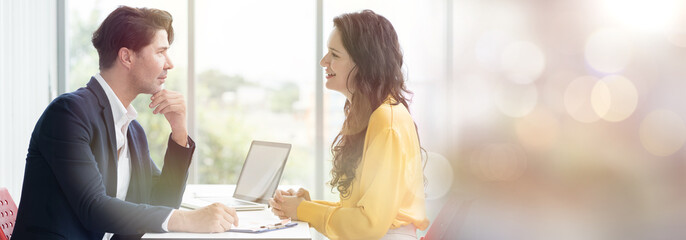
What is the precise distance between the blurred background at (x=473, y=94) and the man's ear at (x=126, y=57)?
1908 millimetres

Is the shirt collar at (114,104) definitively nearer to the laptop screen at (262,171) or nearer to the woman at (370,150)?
the woman at (370,150)

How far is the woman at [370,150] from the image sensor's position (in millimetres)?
1593

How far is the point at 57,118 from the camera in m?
1.66

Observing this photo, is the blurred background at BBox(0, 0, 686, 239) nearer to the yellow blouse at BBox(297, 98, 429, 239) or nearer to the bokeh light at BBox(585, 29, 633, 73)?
the bokeh light at BBox(585, 29, 633, 73)

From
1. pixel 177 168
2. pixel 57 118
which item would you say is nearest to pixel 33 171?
pixel 57 118

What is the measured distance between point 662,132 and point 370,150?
2.11 meters

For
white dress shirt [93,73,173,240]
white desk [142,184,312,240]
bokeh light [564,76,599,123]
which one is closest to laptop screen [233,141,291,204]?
white desk [142,184,312,240]

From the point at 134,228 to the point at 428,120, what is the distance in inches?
104

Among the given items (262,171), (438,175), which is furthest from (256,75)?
(262,171)

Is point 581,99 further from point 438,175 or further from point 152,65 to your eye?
point 152,65

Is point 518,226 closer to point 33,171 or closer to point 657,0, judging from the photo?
point 657,0

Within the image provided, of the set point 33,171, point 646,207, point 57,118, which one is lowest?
point 646,207

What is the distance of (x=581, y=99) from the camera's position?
3375 mm

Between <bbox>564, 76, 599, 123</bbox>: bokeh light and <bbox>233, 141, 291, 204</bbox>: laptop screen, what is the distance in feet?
6.08
